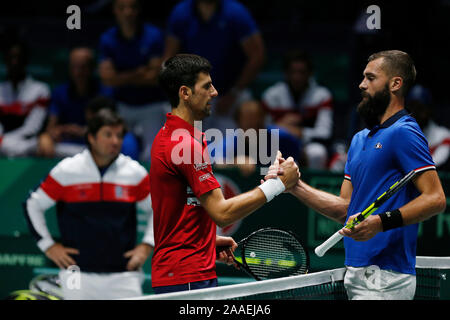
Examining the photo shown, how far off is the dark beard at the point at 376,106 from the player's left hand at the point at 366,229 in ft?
2.05

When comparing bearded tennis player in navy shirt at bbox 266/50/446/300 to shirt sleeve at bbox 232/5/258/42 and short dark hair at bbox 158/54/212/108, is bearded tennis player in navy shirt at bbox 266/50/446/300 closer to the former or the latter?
short dark hair at bbox 158/54/212/108

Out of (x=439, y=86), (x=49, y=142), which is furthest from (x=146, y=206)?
(x=439, y=86)

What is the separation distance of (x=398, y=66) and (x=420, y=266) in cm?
117

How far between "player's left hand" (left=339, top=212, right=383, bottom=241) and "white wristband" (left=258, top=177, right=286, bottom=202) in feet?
1.42

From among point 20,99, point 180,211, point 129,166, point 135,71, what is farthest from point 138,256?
point 20,99

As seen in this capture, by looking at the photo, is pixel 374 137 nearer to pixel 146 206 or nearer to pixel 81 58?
pixel 146 206

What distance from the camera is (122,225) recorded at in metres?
6.05

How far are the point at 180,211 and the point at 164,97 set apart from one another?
4.13m

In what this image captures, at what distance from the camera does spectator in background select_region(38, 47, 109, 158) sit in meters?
7.80

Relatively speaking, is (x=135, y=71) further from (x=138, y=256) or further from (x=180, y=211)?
Answer: (x=180, y=211)

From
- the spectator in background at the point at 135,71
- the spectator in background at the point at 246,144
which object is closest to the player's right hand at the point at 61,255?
the spectator in background at the point at 246,144

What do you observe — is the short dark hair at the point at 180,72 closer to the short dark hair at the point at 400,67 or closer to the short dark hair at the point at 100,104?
the short dark hair at the point at 400,67

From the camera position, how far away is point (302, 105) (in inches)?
310

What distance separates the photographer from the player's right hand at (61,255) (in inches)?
234
